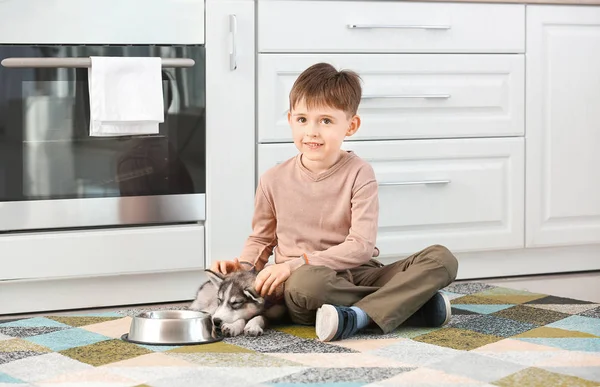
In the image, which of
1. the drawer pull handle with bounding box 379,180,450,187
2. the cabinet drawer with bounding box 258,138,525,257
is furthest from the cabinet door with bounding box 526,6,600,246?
the drawer pull handle with bounding box 379,180,450,187

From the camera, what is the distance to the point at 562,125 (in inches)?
113

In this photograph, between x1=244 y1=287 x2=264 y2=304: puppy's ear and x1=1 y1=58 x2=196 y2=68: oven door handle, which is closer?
x1=244 y1=287 x2=264 y2=304: puppy's ear

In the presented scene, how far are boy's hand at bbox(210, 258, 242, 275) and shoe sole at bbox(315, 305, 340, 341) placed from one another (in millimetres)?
270

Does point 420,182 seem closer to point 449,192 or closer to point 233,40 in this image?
point 449,192

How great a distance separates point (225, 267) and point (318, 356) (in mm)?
392

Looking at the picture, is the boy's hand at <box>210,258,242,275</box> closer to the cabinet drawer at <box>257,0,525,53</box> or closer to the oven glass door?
the oven glass door

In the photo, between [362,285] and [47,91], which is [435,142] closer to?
[362,285]

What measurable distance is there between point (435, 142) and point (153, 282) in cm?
88

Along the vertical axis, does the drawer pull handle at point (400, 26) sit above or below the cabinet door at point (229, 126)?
above

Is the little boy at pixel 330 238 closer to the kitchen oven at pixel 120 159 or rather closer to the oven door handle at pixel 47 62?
the kitchen oven at pixel 120 159

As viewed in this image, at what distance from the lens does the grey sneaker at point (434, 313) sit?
207 centimetres

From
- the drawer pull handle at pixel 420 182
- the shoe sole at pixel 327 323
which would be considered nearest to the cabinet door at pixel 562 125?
the drawer pull handle at pixel 420 182

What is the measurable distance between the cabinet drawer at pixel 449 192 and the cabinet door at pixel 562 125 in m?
0.06

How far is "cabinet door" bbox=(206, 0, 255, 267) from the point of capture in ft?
8.13
